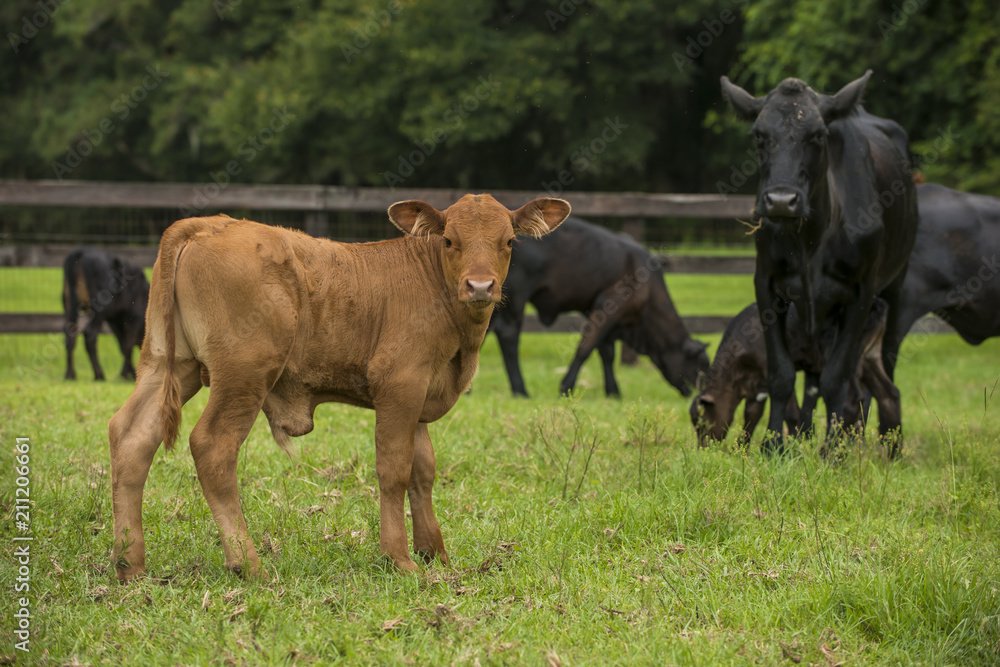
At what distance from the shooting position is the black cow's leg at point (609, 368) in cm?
1049

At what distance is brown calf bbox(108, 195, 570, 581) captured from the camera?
3697mm

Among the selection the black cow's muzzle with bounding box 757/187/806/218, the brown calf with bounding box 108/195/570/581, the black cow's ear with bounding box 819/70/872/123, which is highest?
the black cow's ear with bounding box 819/70/872/123

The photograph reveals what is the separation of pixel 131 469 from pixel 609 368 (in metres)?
7.45

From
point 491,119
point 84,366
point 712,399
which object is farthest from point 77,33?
point 712,399

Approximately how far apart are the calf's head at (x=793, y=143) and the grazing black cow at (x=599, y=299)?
14.9 ft

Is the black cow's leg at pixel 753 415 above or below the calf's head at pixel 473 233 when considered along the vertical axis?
below

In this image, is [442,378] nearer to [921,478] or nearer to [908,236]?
[921,478]

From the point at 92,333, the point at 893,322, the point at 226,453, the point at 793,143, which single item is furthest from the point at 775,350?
the point at 92,333

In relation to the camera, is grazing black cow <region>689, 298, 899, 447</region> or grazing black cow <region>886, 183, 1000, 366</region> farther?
grazing black cow <region>886, 183, 1000, 366</region>

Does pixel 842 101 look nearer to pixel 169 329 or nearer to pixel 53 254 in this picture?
pixel 169 329
